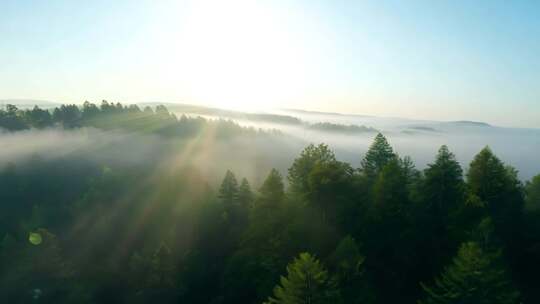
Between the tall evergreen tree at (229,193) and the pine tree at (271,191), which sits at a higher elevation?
the pine tree at (271,191)

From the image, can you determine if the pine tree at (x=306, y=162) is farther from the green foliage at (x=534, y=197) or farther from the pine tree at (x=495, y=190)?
the green foliage at (x=534, y=197)

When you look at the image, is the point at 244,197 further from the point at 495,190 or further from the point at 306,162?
the point at 495,190

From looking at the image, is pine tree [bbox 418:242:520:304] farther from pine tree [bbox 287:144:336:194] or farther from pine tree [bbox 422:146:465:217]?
pine tree [bbox 287:144:336:194]

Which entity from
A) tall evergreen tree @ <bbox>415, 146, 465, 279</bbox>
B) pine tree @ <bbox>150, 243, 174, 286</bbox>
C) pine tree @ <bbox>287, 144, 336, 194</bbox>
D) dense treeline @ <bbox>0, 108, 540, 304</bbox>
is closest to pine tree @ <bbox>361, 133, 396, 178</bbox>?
dense treeline @ <bbox>0, 108, 540, 304</bbox>

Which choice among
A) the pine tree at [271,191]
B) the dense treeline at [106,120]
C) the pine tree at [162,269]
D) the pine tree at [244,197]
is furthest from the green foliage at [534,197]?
the dense treeline at [106,120]

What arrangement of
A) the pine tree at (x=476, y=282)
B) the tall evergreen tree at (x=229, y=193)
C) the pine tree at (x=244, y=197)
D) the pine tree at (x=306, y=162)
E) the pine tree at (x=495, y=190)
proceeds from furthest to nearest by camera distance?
the pine tree at (x=244, y=197), the tall evergreen tree at (x=229, y=193), the pine tree at (x=306, y=162), the pine tree at (x=495, y=190), the pine tree at (x=476, y=282)
